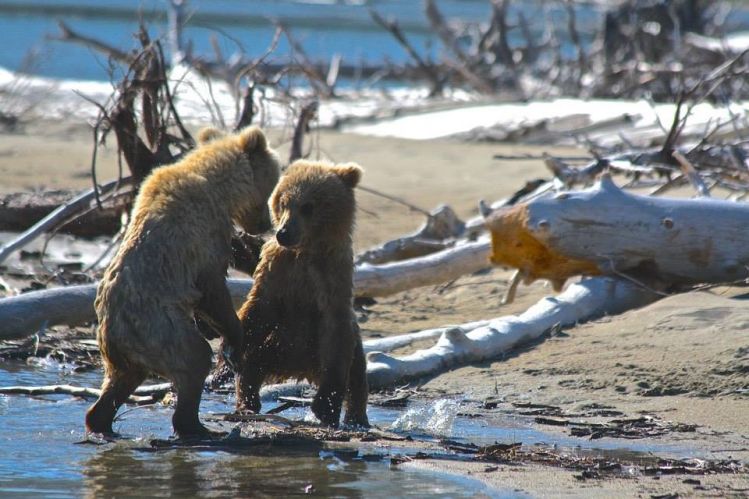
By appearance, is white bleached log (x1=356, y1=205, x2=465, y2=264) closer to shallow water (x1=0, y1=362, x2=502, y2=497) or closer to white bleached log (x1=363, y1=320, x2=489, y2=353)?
white bleached log (x1=363, y1=320, x2=489, y2=353)

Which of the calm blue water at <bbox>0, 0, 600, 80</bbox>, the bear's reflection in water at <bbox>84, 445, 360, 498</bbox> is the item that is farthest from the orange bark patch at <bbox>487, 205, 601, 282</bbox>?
the calm blue water at <bbox>0, 0, 600, 80</bbox>

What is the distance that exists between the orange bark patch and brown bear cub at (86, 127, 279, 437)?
8.75ft

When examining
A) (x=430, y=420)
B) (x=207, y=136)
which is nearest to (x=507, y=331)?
(x=430, y=420)

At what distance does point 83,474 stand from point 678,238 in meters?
4.36

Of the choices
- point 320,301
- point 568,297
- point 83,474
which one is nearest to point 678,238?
point 568,297

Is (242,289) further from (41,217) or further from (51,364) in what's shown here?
(41,217)

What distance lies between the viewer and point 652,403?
6.77 meters

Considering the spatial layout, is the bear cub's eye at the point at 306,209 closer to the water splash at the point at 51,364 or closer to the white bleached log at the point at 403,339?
the white bleached log at the point at 403,339

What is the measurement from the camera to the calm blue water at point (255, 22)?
34.4 meters

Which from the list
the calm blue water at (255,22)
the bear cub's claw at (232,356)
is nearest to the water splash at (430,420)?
the bear cub's claw at (232,356)

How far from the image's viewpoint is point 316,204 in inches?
243

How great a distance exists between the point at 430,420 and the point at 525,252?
2.34 m

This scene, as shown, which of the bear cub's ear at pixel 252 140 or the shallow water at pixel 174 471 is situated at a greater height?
the bear cub's ear at pixel 252 140

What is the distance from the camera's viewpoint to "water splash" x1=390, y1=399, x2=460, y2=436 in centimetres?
619
